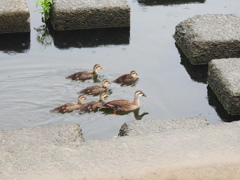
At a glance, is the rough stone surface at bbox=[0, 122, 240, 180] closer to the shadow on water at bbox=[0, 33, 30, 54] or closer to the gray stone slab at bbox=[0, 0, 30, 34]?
the shadow on water at bbox=[0, 33, 30, 54]

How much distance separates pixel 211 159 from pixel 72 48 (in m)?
4.62

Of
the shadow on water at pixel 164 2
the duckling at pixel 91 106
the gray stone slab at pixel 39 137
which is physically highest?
the shadow on water at pixel 164 2

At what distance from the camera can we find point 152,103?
23.4 ft

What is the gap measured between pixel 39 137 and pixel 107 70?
8.99ft

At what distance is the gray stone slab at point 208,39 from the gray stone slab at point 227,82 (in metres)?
0.71

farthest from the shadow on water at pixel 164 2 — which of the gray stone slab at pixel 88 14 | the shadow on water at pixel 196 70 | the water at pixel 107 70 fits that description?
the shadow on water at pixel 196 70

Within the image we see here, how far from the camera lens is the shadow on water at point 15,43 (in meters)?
8.69

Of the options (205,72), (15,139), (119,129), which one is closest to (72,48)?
(205,72)

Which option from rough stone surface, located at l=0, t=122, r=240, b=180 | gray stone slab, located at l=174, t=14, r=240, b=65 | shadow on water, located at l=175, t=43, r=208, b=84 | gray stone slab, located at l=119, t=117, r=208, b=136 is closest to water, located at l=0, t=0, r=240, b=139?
shadow on water, located at l=175, t=43, r=208, b=84

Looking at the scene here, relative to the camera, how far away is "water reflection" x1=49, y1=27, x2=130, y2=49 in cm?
896

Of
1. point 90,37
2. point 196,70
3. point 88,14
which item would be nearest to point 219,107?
point 196,70

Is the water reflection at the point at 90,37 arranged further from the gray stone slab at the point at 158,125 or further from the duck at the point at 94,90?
the gray stone slab at the point at 158,125

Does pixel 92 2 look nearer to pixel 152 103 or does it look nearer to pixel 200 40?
pixel 200 40

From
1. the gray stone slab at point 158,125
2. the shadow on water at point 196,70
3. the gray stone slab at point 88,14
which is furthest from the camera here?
the gray stone slab at point 88,14
